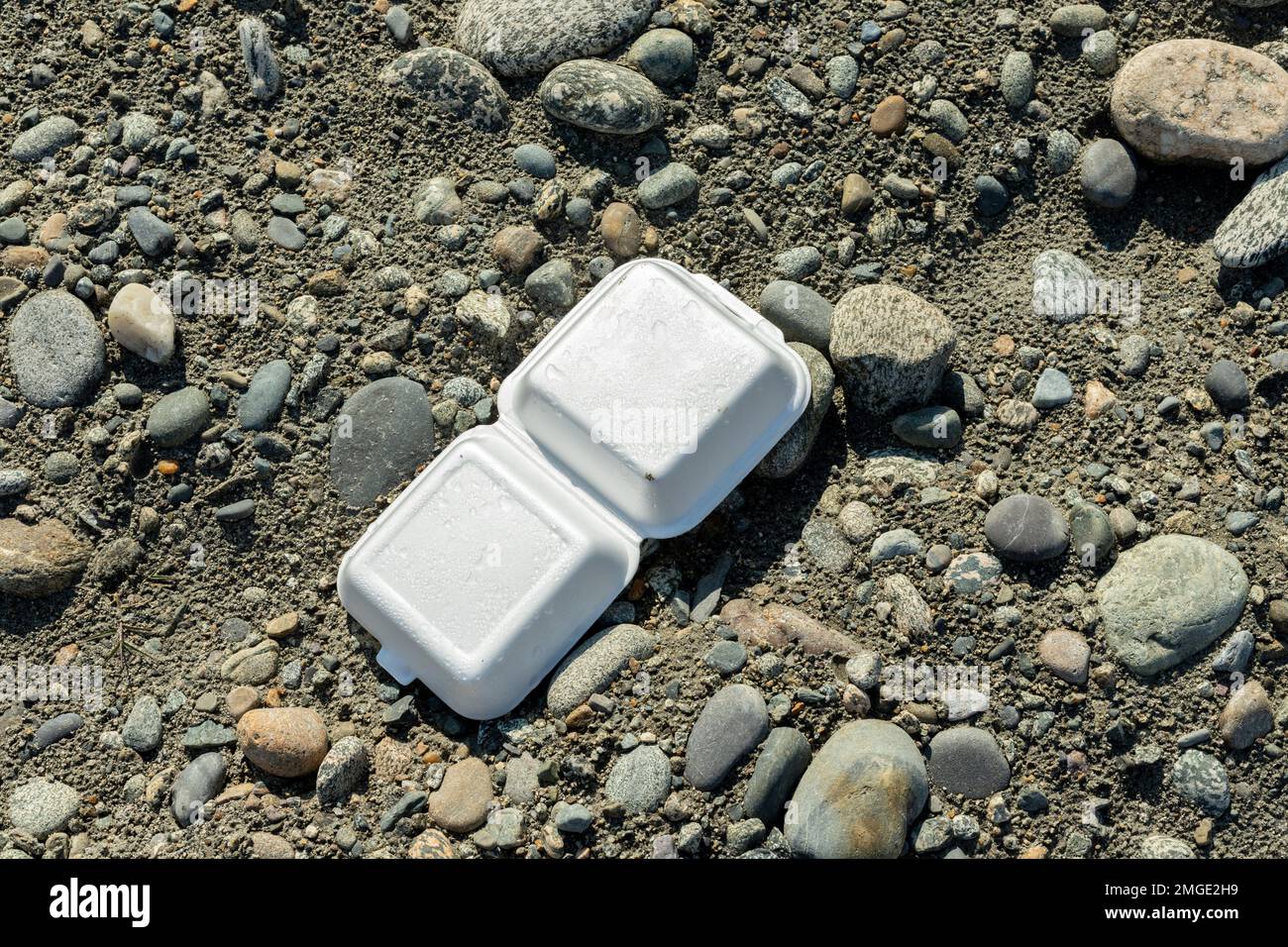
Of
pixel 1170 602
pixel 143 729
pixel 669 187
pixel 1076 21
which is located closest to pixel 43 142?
pixel 143 729

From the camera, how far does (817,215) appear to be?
376cm

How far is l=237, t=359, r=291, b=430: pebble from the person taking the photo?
11.7 feet

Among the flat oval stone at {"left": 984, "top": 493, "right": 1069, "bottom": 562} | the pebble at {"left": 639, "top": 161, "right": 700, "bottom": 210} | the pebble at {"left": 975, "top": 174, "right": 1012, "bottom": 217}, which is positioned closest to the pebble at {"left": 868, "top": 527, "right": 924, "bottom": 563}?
the flat oval stone at {"left": 984, "top": 493, "right": 1069, "bottom": 562}

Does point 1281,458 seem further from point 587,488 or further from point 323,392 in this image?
point 323,392

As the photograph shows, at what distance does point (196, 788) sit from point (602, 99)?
2561 millimetres

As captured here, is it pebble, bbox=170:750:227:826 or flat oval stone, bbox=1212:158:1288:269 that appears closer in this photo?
pebble, bbox=170:750:227:826

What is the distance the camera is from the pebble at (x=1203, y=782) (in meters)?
3.03

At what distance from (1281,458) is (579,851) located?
8.00 feet

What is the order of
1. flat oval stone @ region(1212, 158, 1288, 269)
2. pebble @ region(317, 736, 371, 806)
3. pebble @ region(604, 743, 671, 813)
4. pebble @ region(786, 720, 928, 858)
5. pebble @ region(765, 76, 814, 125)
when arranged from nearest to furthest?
pebble @ region(786, 720, 928, 858) → pebble @ region(604, 743, 671, 813) → pebble @ region(317, 736, 371, 806) → flat oval stone @ region(1212, 158, 1288, 269) → pebble @ region(765, 76, 814, 125)

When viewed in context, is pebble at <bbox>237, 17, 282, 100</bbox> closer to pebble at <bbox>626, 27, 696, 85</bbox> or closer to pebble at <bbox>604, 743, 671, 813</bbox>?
pebble at <bbox>626, 27, 696, 85</bbox>

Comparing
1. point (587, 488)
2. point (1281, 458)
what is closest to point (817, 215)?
point (587, 488)

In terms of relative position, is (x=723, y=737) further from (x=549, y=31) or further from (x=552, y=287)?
(x=549, y=31)

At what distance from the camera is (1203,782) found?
9.94 feet

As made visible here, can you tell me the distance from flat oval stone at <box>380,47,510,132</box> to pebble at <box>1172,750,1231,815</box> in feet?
9.84
